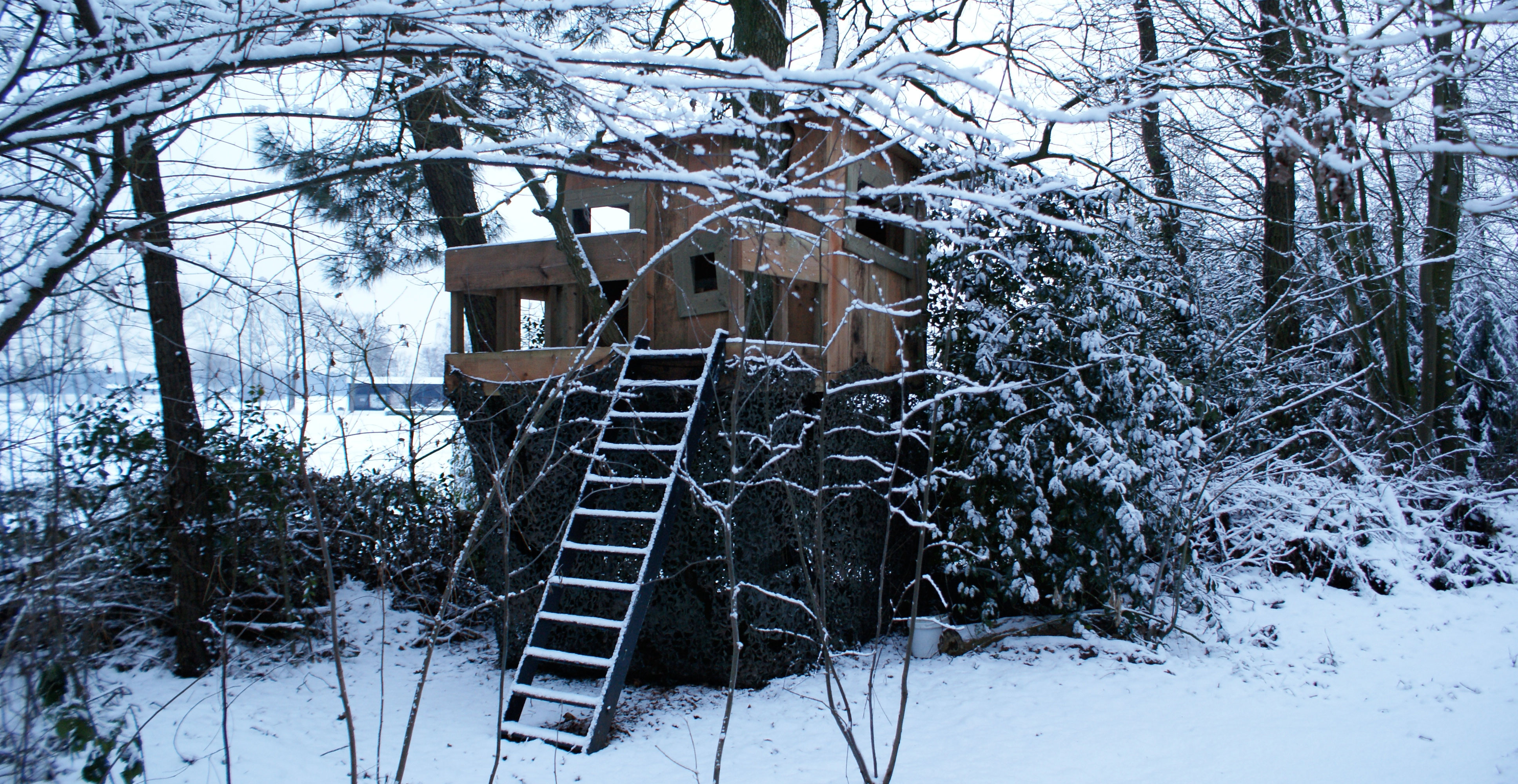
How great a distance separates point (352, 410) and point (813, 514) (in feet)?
7.82

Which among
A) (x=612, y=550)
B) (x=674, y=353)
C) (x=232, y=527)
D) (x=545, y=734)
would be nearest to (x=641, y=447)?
(x=612, y=550)

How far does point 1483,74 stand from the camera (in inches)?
239

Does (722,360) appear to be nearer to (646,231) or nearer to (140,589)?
(646,231)

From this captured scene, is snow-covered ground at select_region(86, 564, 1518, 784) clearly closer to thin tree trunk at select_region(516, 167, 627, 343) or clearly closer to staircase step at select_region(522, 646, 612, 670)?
staircase step at select_region(522, 646, 612, 670)

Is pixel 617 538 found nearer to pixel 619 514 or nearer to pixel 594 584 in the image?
pixel 619 514

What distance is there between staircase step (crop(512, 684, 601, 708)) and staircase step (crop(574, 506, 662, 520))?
83 centimetres

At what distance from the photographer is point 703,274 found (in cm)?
534

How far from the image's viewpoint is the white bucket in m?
5.23

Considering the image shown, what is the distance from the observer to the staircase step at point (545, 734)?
3654 millimetres

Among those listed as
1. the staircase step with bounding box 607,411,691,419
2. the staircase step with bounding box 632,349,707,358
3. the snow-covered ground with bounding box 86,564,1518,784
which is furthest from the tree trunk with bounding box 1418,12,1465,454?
the staircase step with bounding box 607,411,691,419

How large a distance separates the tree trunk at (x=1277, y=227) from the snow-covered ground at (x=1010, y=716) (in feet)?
8.29

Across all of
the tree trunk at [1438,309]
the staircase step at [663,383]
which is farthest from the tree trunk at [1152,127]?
the staircase step at [663,383]

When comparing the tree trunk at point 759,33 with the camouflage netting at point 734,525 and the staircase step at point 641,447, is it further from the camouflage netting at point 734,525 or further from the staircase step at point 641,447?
the staircase step at point 641,447

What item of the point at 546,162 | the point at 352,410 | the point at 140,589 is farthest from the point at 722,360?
the point at 140,589
